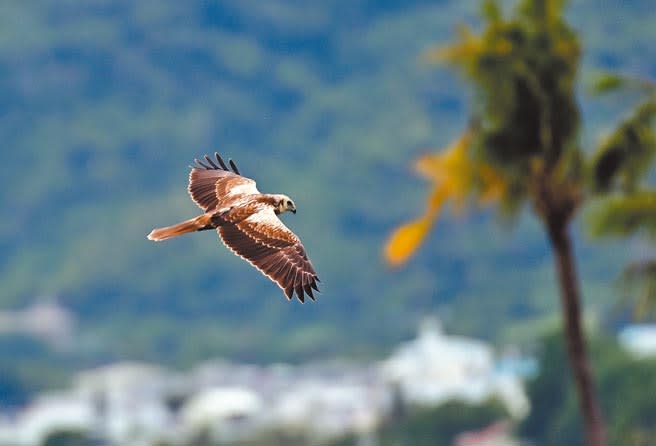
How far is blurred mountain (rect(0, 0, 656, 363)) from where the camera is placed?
287 feet

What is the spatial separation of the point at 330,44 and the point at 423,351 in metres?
48.3

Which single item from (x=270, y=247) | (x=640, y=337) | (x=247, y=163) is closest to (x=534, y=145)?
(x=270, y=247)

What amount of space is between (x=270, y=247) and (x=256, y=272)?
73.6 meters

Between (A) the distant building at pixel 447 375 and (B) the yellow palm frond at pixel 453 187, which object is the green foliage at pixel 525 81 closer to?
(B) the yellow palm frond at pixel 453 187

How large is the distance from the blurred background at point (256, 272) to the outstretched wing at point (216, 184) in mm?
41540

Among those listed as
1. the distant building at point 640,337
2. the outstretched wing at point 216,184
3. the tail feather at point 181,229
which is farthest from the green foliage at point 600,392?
the tail feather at point 181,229

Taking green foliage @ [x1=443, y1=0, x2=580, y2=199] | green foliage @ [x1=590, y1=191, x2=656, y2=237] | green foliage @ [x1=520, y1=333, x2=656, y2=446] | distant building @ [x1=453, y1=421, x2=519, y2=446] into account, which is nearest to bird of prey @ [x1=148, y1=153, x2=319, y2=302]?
green foliage @ [x1=443, y1=0, x2=580, y2=199]

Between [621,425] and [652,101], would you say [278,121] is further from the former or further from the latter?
[652,101]

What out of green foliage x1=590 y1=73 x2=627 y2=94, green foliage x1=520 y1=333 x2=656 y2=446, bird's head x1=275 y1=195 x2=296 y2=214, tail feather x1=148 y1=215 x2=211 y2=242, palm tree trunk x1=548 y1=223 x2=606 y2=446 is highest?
green foliage x1=520 y1=333 x2=656 y2=446

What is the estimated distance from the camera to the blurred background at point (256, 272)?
198ft

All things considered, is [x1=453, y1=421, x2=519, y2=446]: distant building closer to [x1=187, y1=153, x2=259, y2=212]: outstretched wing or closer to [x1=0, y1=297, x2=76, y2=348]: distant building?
[x1=0, y1=297, x2=76, y2=348]: distant building

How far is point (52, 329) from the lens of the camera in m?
92.7

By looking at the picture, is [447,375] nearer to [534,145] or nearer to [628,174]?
[628,174]

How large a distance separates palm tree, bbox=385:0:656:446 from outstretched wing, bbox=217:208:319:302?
908cm
